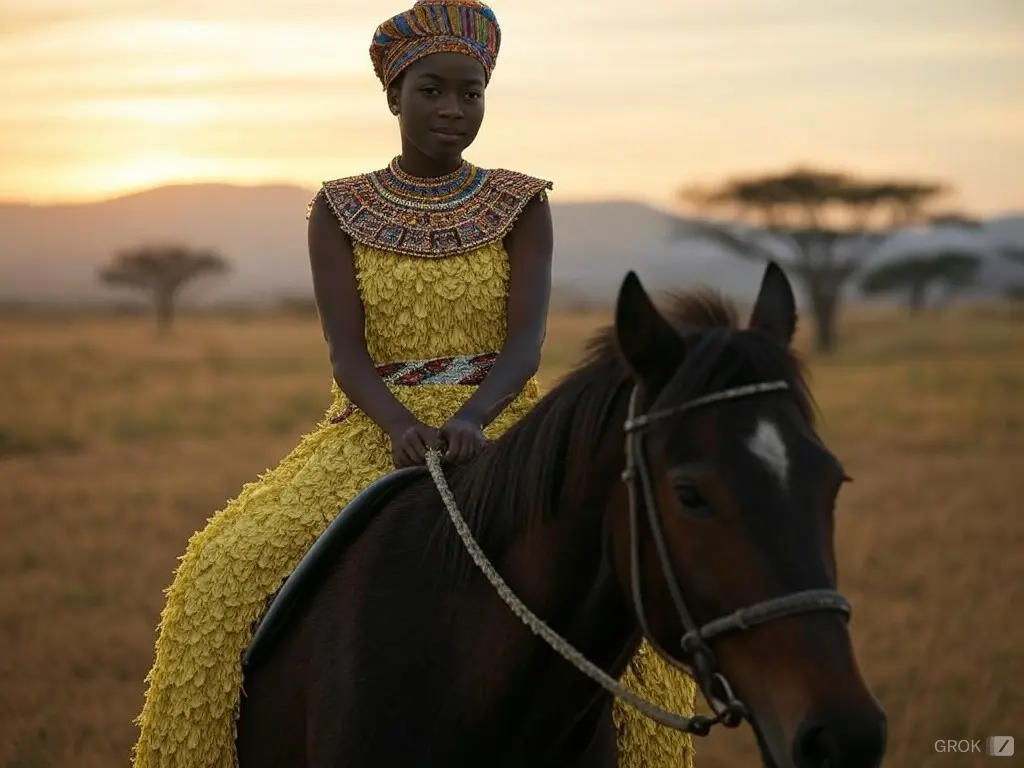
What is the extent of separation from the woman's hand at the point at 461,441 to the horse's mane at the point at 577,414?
0.53 feet

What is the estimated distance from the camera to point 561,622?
2.68 metres

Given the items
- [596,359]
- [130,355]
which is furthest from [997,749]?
[130,355]

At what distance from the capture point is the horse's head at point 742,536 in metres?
2.12

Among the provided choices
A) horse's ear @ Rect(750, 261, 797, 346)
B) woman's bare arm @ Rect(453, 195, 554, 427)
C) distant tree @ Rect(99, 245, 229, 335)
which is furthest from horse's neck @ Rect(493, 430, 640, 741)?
distant tree @ Rect(99, 245, 229, 335)

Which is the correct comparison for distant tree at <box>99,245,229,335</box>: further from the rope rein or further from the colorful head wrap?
the rope rein

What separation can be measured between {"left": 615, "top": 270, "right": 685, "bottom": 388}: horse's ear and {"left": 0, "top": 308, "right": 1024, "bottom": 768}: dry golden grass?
4.73 meters

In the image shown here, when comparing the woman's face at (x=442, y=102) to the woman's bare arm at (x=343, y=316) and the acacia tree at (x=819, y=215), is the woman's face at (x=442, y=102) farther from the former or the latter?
the acacia tree at (x=819, y=215)

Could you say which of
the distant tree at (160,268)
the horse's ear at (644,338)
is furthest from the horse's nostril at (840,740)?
the distant tree at (160,268)

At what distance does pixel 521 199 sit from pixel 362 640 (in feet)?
4.56

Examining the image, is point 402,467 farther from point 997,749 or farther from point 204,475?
point 204,475

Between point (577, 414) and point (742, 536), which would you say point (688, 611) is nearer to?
point (742, 536)

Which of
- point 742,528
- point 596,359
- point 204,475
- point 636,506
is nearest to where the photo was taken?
point 742,528

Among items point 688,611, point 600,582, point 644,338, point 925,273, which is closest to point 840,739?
point 688,611

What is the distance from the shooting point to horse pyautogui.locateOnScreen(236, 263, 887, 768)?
2.18 m
